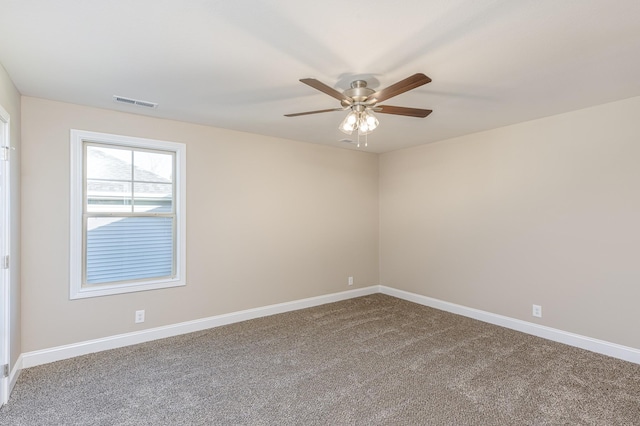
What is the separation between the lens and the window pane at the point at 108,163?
10.8 feet

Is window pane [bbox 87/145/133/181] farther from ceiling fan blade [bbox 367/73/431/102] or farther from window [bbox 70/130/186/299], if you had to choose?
ceiling fan blade [bbox 367/73/431/102]

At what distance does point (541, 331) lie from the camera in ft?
11.6

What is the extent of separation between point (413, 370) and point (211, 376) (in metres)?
1.72

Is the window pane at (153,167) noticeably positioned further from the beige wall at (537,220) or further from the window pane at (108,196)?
the beige wall at (537,220)

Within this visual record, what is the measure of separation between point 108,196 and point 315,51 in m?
2.64

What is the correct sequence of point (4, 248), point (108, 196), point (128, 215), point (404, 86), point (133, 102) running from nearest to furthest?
point (404, 86) → point (4, 248) → point (133, 102) → point (108, 196) → point (128, 215)

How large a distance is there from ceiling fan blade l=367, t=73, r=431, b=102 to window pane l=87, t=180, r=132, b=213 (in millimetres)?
2747

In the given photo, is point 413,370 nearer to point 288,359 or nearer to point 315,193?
Answer: point 288,359

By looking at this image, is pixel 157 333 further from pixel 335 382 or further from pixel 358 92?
pixel 358 92

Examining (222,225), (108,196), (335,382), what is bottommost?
(335,382)

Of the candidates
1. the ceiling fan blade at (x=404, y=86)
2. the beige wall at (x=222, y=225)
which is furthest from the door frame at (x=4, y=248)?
the ceiling fan blade at (x=404, y=86)

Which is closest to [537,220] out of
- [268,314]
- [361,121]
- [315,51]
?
[361,121]

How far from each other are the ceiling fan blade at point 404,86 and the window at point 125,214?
2.44 metres

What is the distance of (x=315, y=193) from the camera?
15.8ft
